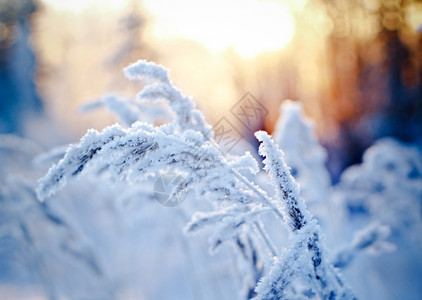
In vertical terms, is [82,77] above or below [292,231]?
above

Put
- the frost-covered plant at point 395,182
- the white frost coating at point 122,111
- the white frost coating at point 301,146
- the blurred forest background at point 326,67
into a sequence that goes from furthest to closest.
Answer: the blurred forest background at point 326,67 < the frost-covered plant at point 395,182 < the white frost coating at point 301,146 < the white frost coating at point 122,111

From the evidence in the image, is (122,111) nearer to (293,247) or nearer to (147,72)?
(147,72)

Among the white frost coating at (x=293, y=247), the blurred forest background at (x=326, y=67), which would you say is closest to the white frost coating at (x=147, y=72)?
the white frost coating at (x=293, y=247)

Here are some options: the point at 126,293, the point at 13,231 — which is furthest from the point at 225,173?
the point at 126,293

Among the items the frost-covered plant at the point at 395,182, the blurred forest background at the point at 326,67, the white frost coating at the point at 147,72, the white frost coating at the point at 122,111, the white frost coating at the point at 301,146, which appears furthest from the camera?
the blurred forest background at the point at 326,67

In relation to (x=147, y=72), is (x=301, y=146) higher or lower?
higher

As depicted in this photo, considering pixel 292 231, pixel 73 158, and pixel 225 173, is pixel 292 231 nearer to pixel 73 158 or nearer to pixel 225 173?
pixel 225 173

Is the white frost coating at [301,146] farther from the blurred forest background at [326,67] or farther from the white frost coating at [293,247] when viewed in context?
the blurred forest background at [326,67]

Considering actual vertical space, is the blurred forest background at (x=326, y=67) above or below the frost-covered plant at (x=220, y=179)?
above

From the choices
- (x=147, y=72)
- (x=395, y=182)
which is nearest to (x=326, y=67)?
(x=395, y=182)
